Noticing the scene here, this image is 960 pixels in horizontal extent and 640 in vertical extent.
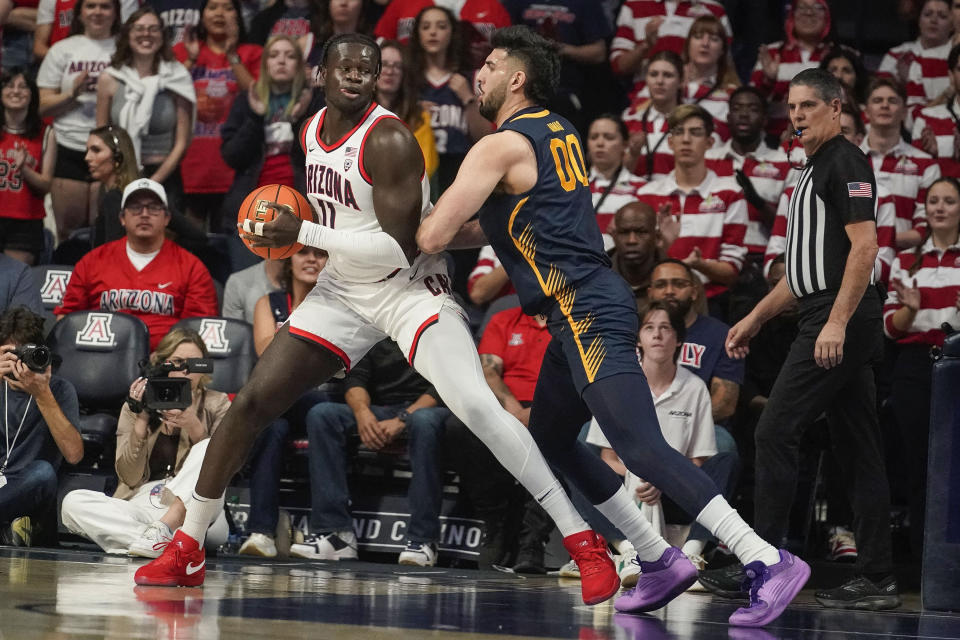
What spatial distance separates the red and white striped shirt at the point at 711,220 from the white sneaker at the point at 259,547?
2.88 metres

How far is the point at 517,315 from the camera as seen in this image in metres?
7.55

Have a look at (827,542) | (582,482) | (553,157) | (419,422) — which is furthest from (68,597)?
(827,542)

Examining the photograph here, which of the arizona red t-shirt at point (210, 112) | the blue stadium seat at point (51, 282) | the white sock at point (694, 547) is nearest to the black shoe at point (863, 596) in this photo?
the white sock at point (694, 547)

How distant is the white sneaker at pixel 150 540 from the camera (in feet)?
19.9

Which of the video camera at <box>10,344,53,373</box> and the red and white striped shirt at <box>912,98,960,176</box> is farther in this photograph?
the red and white striped shirt at <box>912,98,960,176</box>

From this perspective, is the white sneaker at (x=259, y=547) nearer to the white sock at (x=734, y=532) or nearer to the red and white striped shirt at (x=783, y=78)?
the white sock at (x=734, y=532)

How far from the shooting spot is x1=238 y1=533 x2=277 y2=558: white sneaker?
22.9ft

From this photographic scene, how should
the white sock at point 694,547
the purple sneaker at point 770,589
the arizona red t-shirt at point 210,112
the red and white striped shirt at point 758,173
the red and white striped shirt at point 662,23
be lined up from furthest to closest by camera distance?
1. the red and white striped shirt at point 662,23
2. the arizona red t-shirt at point 210,112
3. the red and white striped shirt at point 758,173
4. the white sock at point 694,547
5. the purple sneaker at point 770,589

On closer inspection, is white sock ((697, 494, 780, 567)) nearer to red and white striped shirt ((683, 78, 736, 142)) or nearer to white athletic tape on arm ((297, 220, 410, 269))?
white athletic tape on arm ((297, 220, 410, 269))

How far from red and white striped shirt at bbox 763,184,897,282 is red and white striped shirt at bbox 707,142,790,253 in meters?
0.19

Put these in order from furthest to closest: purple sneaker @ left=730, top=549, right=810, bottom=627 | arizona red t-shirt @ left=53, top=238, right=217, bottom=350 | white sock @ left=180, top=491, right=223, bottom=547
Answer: arizona red t-shirt @ left=53, top=238, right=217, bottom=350 → white sock @ left=180, top=491, right=223, bottom=547 → purple sneaker @ left=730, top=549, right=810, bottom=627

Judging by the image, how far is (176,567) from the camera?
4949mm

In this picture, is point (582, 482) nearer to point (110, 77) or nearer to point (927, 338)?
point (927, 338)

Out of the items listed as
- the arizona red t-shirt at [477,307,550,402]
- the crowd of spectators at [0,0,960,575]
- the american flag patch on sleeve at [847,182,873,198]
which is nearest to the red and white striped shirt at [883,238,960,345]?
the crowd of spectators at [0,0,960,575]
